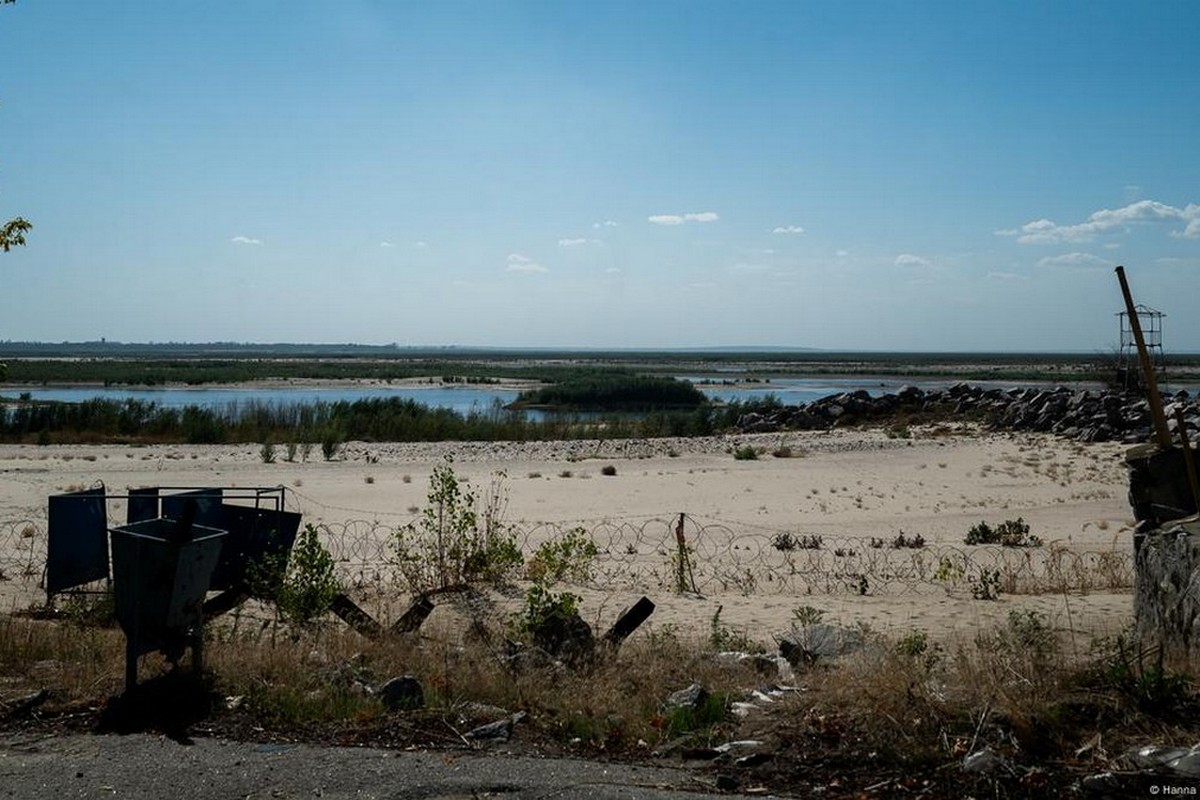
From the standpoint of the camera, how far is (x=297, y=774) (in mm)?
5570

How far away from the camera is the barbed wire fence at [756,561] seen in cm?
1285

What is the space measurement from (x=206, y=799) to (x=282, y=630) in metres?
3.77

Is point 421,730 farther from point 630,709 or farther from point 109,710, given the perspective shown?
point 109,710

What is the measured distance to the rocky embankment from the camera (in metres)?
36.5

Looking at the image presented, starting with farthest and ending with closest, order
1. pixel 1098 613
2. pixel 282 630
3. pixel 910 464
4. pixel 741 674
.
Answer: pixel 910 464 < pixel 1098 613 < pixel 282 630 < pixel 741 674

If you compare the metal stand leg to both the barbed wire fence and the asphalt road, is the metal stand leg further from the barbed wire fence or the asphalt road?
the barbed wire fence

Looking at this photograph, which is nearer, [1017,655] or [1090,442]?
[1017,655]

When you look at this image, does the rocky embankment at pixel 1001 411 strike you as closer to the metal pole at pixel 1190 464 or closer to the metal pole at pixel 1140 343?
the metal pole at pixel 1190 464

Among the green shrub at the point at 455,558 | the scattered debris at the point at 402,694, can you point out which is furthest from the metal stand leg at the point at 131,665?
the green shrub at the point at 455,558

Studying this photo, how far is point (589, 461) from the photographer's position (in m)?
32.3

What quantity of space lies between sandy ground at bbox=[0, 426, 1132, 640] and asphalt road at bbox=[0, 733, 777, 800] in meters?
4.45

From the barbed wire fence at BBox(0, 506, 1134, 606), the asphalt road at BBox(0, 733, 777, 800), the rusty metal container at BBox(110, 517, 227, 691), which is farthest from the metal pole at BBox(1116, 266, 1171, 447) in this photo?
the rusty metal container at BBox(110, 517, 227, 691)

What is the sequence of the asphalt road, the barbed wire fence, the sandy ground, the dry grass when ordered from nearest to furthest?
1. the asphalt road
2. the dry grass
3. the sandy ground
4. the barbed wire fence

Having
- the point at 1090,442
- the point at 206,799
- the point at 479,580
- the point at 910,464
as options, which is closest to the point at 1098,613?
the point at 479,580
